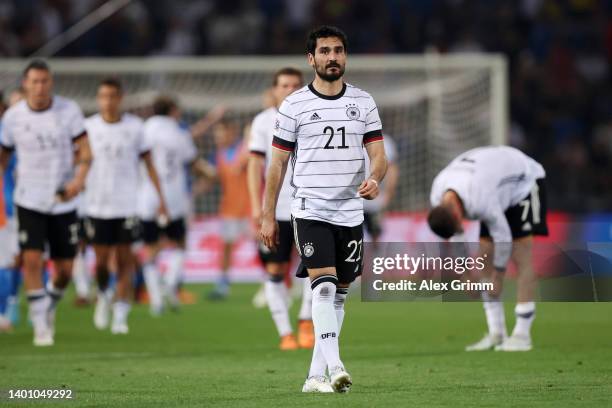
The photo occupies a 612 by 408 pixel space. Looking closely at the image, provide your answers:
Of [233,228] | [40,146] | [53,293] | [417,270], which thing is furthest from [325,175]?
[233,228]

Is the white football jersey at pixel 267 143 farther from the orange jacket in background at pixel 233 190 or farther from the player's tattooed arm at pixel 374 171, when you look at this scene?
the orange jacket in background at pixel 233 190

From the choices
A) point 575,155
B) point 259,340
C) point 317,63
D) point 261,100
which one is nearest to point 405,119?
point 261,100

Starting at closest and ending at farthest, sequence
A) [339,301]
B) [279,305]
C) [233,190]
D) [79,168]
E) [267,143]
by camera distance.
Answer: [339,301] < [267,143] < [279,305] < [79,168] < [233,190]

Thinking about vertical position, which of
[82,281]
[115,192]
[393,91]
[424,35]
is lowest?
[82,281]

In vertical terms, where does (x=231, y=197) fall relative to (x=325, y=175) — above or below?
below

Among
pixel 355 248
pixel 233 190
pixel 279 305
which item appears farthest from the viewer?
pixel 233 190

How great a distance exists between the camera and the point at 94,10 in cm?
2662

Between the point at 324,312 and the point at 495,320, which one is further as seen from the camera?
the point at 495,320

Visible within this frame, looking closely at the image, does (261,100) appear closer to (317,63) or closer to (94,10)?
(94,10)

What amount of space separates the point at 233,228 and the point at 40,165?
7338mm

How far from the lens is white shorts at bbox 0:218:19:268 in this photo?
14.3 meters

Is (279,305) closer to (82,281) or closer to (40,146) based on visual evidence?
(40,146)

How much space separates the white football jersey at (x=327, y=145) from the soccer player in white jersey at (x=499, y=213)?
2.32 meters

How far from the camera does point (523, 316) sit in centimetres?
1130
